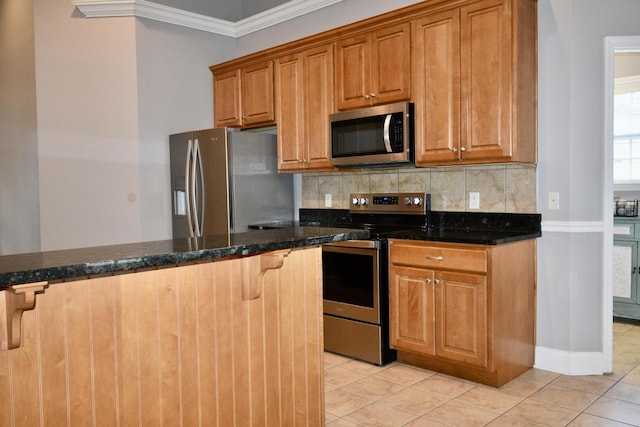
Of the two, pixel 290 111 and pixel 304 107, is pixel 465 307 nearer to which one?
pixel 304 107

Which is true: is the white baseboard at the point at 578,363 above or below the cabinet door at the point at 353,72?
below

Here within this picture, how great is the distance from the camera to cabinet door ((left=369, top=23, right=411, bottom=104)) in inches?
133

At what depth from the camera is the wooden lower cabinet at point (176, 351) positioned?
1377mm

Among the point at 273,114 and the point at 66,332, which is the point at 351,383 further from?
the point at 273,114

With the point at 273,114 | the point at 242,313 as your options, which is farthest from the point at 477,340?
the point at 273,114

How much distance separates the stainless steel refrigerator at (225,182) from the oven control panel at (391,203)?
29.4 inches

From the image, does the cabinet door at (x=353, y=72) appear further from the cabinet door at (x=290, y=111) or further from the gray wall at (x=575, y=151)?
the gray wall at (x=575, y=151)

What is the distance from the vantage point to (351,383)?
10.1ft

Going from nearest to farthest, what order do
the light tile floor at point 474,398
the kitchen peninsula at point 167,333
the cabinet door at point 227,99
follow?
the kitchen peninsula at point 167,333
the light tile floor at point 474,398
the cabinet door at point 227,99

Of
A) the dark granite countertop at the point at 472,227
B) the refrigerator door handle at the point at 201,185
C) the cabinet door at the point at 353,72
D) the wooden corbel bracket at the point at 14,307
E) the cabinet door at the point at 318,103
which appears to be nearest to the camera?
the wooden corbel bracket at the point at 14,307

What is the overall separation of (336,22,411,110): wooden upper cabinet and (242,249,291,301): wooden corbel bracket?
6.55 ft

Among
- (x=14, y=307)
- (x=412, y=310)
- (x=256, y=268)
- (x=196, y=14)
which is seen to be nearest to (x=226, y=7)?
(x=196, y=14)

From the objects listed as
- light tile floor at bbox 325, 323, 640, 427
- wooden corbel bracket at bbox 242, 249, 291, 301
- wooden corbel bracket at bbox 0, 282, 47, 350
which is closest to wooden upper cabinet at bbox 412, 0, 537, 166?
light tile floor at bbox 325, 323, 640, 427

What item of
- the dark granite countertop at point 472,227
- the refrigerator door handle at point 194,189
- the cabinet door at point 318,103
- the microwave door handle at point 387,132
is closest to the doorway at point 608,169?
the dark granite countertop at point 472,227
